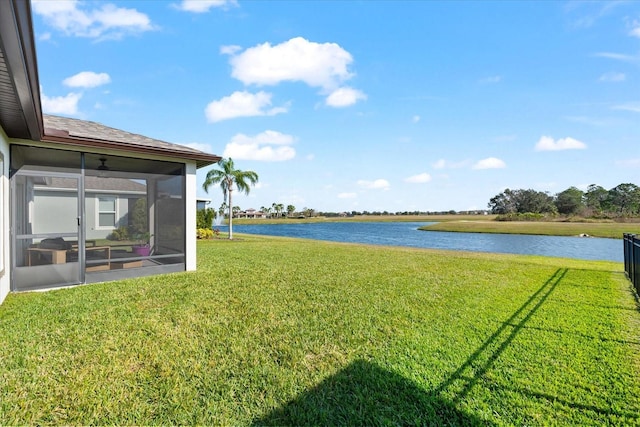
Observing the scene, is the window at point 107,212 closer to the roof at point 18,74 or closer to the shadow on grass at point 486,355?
the roof at point 18,74

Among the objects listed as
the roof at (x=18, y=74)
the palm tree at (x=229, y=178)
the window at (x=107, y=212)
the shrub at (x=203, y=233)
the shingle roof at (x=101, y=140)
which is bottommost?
the shrub at (x=203, y=233)

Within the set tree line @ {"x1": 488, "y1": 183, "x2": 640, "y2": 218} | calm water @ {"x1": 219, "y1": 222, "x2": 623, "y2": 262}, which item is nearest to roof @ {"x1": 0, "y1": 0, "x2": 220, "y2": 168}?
calm water @ {"x1": 219, "y1": 222, "x2": 623, "y2": 262}

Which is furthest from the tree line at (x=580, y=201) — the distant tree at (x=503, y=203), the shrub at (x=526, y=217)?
the shrub at (x=526, y=217)

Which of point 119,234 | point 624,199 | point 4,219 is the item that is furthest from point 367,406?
point 624,199

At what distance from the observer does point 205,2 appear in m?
9.16

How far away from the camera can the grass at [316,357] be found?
2.39m

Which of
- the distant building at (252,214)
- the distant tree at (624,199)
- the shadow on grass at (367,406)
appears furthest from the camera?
the distant building at (252,214)

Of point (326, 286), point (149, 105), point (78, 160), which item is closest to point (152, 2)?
point (78, 160)

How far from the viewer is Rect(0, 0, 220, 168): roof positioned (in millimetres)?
2174

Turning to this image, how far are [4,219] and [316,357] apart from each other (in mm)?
5966

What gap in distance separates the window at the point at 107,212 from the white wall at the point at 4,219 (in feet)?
6.98

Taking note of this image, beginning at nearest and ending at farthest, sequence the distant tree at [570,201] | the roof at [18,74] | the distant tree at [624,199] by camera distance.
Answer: the roof at [18,74] < the distant tree at [624,199] < the distant tree at [570,201]

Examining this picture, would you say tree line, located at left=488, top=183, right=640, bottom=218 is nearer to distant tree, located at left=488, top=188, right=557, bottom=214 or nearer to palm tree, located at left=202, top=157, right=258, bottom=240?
distant tree, located at left=488, top=188, right=557, bottom=214

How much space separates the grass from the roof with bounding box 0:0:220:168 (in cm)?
282
